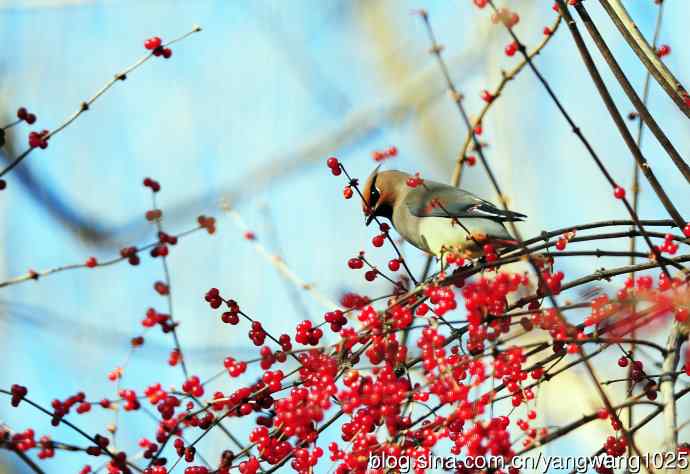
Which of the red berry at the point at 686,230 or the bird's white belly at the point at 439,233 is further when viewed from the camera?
the bird's white belly at the point at 439,233

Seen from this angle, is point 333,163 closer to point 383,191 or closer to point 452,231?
point 452,231

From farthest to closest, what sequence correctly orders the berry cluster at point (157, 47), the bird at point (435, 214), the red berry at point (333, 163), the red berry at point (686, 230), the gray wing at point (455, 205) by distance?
the gray wing at point (455, 205) → the bird at point (435, 214) → the berry cluster at point (157, 47) → the red berry at point (333, 163) → the red berry at point (686, 230)

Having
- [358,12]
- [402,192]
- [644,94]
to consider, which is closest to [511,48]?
[644,94]

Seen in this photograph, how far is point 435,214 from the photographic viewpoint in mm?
3818

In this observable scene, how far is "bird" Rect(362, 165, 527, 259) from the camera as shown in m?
3.49

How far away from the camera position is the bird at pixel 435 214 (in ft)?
11.5

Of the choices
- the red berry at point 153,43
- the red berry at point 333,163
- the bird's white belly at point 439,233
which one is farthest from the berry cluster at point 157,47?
the bird's white belly at point 439,233

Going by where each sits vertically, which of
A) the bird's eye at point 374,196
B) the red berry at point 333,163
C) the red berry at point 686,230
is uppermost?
the bird's eye at point 374,196

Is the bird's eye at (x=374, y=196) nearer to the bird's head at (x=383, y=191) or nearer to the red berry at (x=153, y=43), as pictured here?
the bird's head at (x=383, y=191)

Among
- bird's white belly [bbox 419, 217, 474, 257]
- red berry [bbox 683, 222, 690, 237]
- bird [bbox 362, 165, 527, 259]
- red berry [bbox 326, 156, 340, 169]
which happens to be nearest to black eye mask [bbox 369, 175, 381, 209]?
bird [bbox 362, 165, 527, 259]

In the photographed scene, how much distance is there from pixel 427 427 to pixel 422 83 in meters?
5.08

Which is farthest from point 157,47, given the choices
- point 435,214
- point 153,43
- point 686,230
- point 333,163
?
point 686,230

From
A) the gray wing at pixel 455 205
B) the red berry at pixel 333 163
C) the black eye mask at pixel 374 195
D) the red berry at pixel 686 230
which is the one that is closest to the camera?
the red berry at pixel 686 230

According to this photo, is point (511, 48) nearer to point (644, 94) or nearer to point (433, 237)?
point (644, 94)
